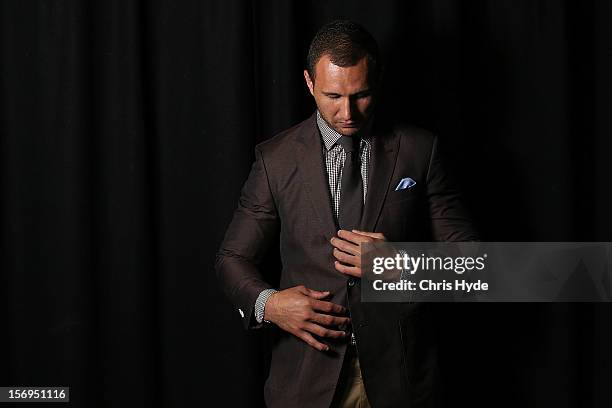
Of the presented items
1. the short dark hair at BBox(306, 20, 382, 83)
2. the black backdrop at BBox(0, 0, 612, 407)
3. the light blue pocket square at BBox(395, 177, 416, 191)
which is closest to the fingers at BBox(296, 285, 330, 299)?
the light blue pocket square at BBox(395, 177, 416, 191)

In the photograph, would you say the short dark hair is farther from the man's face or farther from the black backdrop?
the black backdrop

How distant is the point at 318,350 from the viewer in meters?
1.55

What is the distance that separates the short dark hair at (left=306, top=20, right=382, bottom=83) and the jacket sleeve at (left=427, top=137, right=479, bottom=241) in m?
0.24

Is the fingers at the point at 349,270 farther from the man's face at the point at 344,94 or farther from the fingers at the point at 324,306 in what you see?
the man's face at the point at 344,94

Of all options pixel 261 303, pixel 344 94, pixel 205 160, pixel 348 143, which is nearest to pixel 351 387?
pixel 261 303

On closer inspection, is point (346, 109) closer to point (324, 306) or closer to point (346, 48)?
point (346, 48)

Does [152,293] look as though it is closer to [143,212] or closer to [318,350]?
[143,212]

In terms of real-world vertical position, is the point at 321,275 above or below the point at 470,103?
below

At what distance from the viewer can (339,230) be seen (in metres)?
1.53

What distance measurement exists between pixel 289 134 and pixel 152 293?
2.23 ft

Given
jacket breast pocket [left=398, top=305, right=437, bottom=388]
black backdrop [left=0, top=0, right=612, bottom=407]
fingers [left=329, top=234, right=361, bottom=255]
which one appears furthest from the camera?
black backdrop [left=0, top=0, right=612, bottom=407]

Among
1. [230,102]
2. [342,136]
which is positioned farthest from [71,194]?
[342,136]

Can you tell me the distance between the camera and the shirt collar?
1.60m

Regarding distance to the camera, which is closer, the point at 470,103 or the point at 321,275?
the point at 321,275
